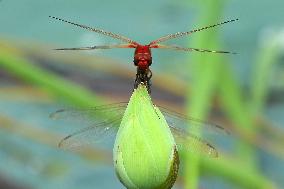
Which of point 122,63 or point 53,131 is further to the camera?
point 122,63

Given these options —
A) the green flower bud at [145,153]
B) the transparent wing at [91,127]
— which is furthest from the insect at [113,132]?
the green flower bud at [145,153]

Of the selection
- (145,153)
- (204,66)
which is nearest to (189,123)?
(204,66)

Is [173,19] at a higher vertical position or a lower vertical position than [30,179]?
higher

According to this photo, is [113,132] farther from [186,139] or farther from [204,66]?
[204,66]

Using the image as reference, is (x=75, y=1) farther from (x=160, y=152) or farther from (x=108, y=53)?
(x=160, y=152)

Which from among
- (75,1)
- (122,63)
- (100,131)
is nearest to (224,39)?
(122,63)

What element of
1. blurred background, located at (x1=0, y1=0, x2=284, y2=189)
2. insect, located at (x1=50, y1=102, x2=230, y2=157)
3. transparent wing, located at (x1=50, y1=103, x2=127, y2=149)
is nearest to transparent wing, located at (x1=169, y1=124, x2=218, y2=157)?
insect, located at (x1=50, y1=102, x2=230, y2=157)

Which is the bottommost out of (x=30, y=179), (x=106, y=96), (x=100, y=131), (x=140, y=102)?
(x=30, y=179)

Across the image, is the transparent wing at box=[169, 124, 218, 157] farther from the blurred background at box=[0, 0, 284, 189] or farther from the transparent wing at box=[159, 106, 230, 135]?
the blurred background at box=[0, 0, 284, 189]
